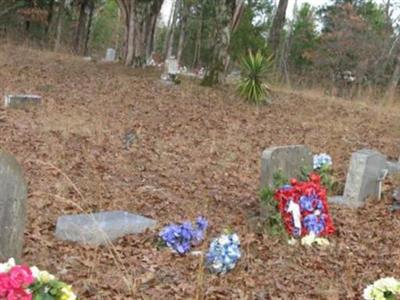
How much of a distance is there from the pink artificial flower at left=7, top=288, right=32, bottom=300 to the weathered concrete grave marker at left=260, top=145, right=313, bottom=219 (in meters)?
3.01

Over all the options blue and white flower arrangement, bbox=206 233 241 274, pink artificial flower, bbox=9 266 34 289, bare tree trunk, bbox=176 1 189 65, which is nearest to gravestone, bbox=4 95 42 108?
blue and white flower arrangement, bbox=206 233 241 274

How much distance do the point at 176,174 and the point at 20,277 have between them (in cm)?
477

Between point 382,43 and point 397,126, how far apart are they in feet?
57.0

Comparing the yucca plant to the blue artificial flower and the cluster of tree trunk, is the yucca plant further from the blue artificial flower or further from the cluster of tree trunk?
the blue artificial flower

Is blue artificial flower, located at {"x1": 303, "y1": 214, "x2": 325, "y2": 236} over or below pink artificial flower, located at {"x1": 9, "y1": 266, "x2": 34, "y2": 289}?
below

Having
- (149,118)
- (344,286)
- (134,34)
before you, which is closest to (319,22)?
(134,34)

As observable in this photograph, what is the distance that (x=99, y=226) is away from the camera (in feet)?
16.0

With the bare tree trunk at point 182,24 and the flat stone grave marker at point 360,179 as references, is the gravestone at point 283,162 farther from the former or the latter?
the bare tree trunk at point 182,24

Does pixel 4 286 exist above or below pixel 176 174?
above

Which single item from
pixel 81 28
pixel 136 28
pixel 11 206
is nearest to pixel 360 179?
pixel 11 206

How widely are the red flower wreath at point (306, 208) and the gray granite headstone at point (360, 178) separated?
50.3 inches

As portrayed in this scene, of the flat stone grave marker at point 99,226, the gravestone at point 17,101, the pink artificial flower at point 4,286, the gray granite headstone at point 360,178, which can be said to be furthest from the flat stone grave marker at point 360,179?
the gravestone at point 17,101

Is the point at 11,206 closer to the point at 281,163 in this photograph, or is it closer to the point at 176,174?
the point at 281,163

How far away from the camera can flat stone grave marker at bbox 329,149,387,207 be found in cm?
653
